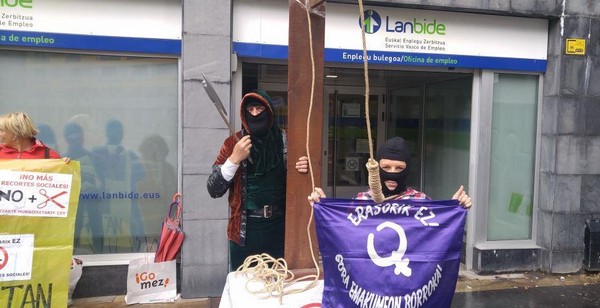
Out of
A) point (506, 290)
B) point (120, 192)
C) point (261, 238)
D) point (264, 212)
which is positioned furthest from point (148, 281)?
point (506, 290)

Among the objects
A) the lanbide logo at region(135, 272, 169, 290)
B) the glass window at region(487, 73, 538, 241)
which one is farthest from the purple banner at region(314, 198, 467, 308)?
the glass window at region(487, 73, 538, 241)

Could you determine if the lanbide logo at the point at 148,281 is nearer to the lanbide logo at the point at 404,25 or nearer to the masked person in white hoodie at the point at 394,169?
the masked person in white hoodie at the point at 394,169

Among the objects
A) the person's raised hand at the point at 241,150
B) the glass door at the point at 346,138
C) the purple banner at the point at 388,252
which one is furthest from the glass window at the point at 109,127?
the glass door at the point at 346,138

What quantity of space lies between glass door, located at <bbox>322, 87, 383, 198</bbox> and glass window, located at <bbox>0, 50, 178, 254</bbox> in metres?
3.72

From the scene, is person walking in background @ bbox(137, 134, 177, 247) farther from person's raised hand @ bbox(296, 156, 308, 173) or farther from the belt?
person's raised hand @ bbox(296, 156, 308, 173)

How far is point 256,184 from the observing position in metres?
2.91

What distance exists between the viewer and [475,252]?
5.86 meters

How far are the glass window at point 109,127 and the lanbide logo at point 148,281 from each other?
493 mm

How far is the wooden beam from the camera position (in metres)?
2.31

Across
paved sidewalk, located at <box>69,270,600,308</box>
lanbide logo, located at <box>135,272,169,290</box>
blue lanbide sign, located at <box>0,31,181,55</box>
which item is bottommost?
paved sidewalk, located at <box>69,270,600,308</box>

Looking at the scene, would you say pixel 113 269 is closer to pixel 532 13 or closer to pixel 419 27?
pixel 419 27

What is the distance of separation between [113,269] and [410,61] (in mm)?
4148

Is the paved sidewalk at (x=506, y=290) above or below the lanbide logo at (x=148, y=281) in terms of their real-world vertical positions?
below

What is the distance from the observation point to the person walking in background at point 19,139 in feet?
12.4
